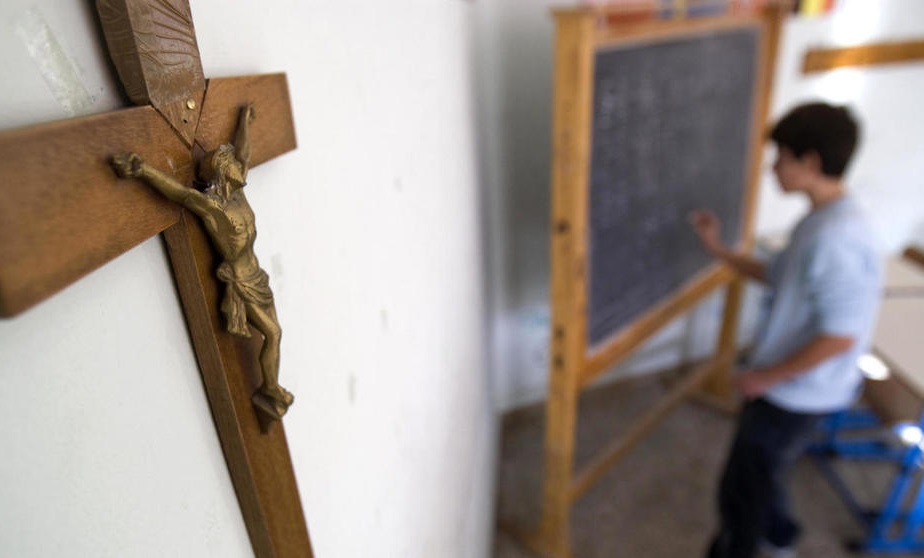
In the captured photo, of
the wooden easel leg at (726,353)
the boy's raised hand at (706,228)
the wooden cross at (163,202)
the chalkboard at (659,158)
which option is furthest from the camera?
Answer: the wooden easel leg at (726,353)

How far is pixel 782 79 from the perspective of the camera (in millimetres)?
2516

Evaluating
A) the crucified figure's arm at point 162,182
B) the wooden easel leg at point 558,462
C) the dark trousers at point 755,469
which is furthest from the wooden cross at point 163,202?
the dark trousers at point 755,469

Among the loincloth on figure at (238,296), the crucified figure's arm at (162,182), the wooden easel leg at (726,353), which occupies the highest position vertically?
the crucified figure's arm at (162,182)

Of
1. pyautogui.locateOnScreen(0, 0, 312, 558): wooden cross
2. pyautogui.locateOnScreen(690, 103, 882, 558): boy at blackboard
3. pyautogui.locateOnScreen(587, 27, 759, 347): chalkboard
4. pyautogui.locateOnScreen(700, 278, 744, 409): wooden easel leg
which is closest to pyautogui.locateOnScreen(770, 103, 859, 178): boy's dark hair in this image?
pyautogui.locateOnScreen(690, 103, 882, 558): boy at blackboard

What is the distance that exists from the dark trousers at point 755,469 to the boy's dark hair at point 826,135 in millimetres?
689

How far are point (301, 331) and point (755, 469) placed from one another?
1569 mm

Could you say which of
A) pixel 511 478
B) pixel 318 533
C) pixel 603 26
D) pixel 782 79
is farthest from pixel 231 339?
pixel 782 79

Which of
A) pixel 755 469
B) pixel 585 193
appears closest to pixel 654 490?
pixel 755 469

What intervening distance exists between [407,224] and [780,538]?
186 centimetres

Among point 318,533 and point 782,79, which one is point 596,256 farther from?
point 782,79

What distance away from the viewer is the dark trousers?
4.97ft

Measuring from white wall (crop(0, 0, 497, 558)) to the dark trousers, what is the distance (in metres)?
0.96

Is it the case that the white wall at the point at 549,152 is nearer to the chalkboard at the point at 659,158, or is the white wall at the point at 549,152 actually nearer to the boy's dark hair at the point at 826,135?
the chalkboard at the point at 659,158

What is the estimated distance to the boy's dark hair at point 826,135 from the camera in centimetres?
130
